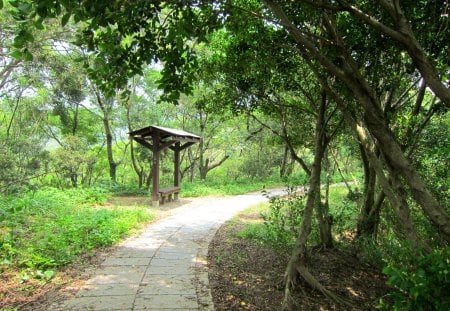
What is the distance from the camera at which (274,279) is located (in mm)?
4871

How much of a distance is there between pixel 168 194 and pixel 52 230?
555 centimetres

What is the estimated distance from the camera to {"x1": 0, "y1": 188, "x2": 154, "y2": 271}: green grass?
16.2 feet

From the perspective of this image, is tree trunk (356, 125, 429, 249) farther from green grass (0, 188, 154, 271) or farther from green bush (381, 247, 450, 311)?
green grass (0, 188, 154, 271)

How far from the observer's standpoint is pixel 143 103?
18.1 meters

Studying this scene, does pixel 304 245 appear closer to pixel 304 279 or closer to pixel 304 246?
pixel 304 246

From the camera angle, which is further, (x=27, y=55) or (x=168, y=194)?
(x=168, y=194)

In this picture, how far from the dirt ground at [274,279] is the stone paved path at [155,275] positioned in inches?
10.4

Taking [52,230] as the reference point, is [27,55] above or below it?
above

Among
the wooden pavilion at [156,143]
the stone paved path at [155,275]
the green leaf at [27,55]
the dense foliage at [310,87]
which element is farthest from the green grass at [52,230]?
the green leaf at [27,55]

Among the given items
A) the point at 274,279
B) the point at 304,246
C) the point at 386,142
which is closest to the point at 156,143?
the point at 274,279

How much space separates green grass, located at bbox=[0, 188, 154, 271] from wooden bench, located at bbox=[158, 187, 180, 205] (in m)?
2.38

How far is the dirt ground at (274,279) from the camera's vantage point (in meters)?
4.14

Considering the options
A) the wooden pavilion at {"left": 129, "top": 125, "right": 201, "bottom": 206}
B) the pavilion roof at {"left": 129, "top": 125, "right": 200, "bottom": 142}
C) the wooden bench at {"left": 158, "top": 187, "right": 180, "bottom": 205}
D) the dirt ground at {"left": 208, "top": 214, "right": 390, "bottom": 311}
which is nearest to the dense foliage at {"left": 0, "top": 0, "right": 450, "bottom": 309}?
the dirt ground at {"left": 208, "top": 214, "right": 390, "bottom": 311}

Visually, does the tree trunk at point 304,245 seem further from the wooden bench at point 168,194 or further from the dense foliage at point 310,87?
the wooden bench at point 168,194
